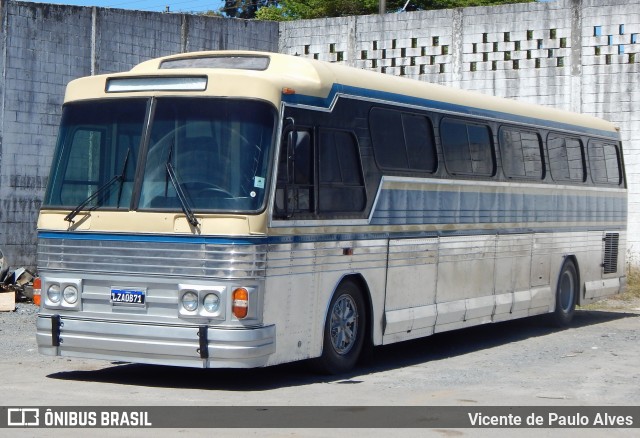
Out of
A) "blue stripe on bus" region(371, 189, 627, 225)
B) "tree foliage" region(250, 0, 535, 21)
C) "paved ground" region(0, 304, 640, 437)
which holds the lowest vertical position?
"paved ground" region(0, 304, 640, 437)

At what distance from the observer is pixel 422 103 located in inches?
523

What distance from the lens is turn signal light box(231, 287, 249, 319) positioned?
33.0ft

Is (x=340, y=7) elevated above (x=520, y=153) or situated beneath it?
elevated above

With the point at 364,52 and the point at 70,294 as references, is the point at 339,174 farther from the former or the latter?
the point at 364,52

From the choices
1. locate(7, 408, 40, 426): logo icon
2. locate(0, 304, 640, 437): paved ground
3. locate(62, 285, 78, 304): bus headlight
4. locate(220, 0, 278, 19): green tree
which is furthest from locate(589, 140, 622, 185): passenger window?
locate(220, 0, 278, 19): green tree

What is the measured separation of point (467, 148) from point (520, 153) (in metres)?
1.67

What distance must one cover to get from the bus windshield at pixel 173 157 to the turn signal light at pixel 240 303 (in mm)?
737

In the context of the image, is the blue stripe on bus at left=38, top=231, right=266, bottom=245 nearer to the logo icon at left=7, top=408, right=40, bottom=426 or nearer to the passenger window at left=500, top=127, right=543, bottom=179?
the logo icon at left=7, top=408, right=40, bottom=426

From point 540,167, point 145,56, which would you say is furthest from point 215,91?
point 145,56

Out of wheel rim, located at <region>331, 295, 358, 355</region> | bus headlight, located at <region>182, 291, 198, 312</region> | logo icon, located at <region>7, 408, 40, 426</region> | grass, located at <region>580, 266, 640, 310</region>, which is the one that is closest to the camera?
logo icon, located at <region>7, 408, 40, 426</region>

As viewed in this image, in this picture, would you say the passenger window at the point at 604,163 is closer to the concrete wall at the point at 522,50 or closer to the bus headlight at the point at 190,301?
the concrete wall at the point at 522,50

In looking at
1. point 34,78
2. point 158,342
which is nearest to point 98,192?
point 158,342

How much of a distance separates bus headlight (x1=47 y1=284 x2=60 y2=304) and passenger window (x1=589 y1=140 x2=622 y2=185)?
9953 millimetres

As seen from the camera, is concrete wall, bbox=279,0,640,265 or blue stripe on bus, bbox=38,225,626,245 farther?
concrete wall, bbox=279,0,640,265
